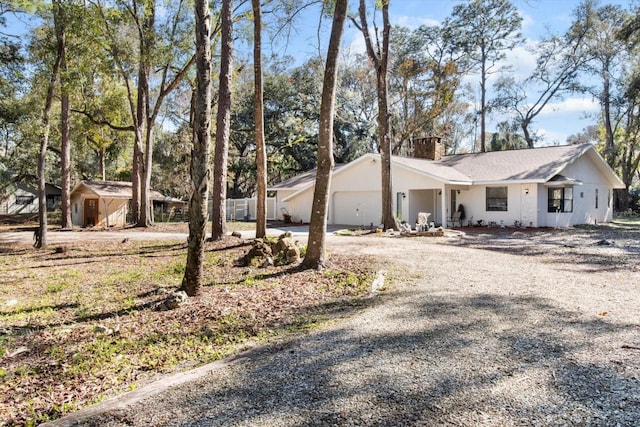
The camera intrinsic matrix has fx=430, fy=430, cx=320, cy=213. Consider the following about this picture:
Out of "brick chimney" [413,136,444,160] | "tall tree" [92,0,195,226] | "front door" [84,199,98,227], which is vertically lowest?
"front door" [84,199,98,227]

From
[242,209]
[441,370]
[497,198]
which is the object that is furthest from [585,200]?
[441,370]

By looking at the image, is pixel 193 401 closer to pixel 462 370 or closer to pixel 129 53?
pixel 462 370

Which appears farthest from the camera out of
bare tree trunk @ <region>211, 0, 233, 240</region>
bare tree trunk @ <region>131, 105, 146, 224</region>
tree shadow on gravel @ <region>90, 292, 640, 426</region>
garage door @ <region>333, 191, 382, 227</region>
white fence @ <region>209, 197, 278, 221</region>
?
white fence @ <region>209, 197, 278, 221</region>

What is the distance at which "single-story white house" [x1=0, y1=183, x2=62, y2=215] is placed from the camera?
41.0 meters

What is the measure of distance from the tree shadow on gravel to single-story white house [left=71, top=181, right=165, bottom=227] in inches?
895

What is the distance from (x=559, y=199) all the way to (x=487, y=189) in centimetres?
321

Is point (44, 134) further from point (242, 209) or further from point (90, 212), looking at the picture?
point (242, 209)

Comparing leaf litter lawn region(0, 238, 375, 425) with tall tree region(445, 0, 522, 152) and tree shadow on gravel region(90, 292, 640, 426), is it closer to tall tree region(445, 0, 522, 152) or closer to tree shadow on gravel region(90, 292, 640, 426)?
tree shadow on gravel region(90, 292, 640, 426)

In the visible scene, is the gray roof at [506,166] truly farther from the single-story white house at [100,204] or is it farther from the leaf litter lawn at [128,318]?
the leaf litter lawn at [128,318]

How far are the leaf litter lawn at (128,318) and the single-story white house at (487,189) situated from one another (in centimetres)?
1248

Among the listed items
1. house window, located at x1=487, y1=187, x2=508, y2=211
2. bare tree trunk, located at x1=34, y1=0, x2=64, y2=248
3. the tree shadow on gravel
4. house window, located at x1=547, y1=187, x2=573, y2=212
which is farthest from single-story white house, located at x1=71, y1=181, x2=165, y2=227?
the tree shadow on gravel

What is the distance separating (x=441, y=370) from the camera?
11.6 feet

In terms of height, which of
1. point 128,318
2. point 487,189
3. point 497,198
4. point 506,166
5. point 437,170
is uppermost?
point 506,166

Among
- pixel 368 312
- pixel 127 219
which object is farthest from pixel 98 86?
pixel 368 312
